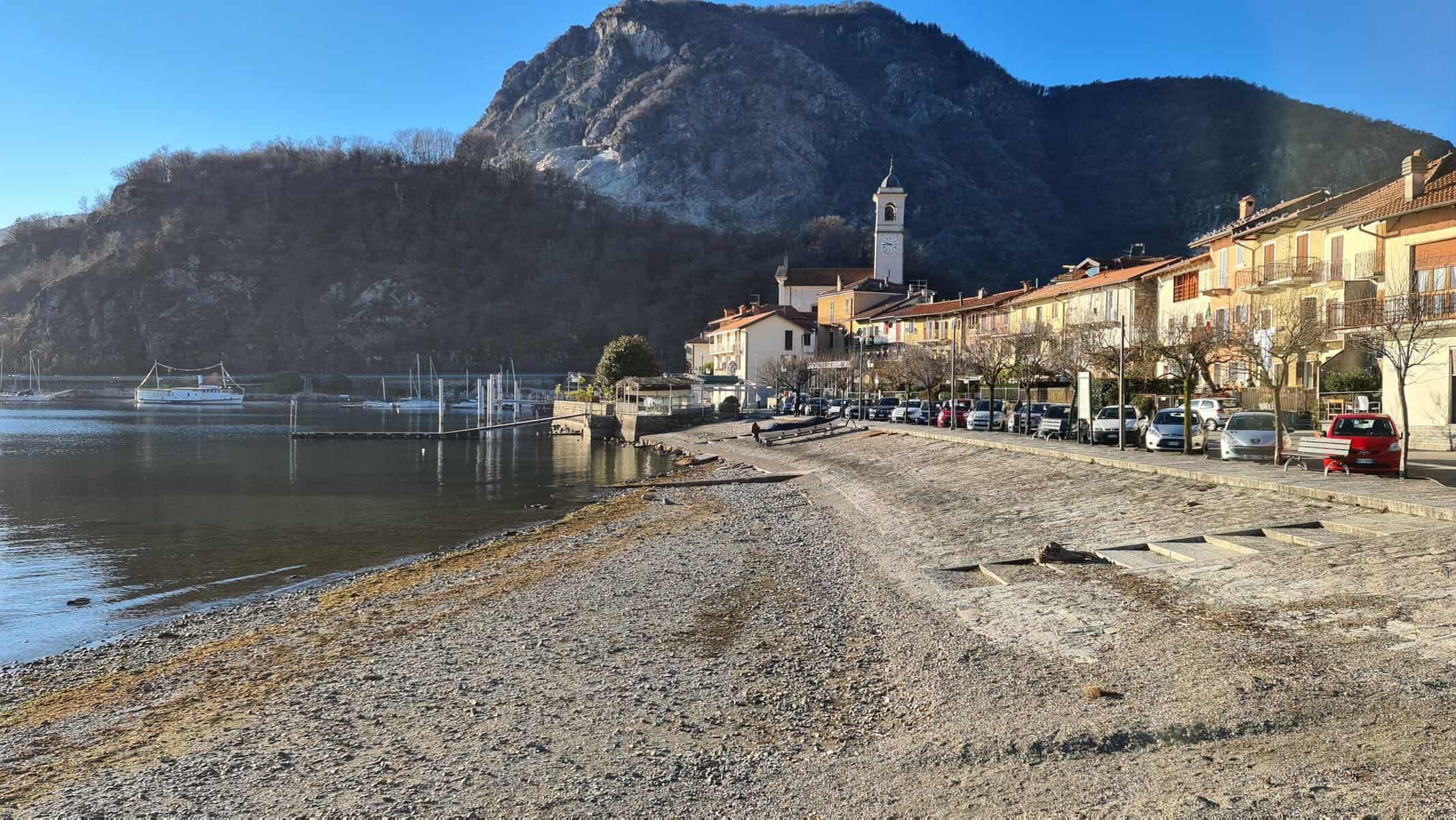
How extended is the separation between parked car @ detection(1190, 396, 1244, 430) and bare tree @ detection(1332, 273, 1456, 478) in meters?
4.42

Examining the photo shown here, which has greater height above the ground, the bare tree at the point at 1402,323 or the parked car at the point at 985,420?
the bare tree at the point at 1402,323

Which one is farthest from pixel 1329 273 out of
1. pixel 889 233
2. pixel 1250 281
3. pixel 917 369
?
pixel 889 233

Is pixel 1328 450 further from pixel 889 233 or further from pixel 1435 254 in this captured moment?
pixel 889 233

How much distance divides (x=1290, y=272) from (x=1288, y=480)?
21331mm

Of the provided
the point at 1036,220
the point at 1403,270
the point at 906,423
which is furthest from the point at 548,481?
the point at 1036,220

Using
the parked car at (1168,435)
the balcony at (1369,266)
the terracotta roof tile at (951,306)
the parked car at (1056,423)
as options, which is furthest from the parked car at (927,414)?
the balcony at (1369,266)

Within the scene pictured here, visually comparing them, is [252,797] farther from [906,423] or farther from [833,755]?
[906,423]

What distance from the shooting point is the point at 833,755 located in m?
7.04

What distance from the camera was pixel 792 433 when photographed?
48531mm

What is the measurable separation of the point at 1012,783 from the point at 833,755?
4.53 feet

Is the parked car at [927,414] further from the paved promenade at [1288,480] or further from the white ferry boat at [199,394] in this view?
the white ferry boat at [199,394]

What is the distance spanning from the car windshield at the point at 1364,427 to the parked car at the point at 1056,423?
517 inches

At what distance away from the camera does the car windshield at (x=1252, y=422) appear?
2362 cm

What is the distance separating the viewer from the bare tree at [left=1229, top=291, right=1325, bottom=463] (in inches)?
891
